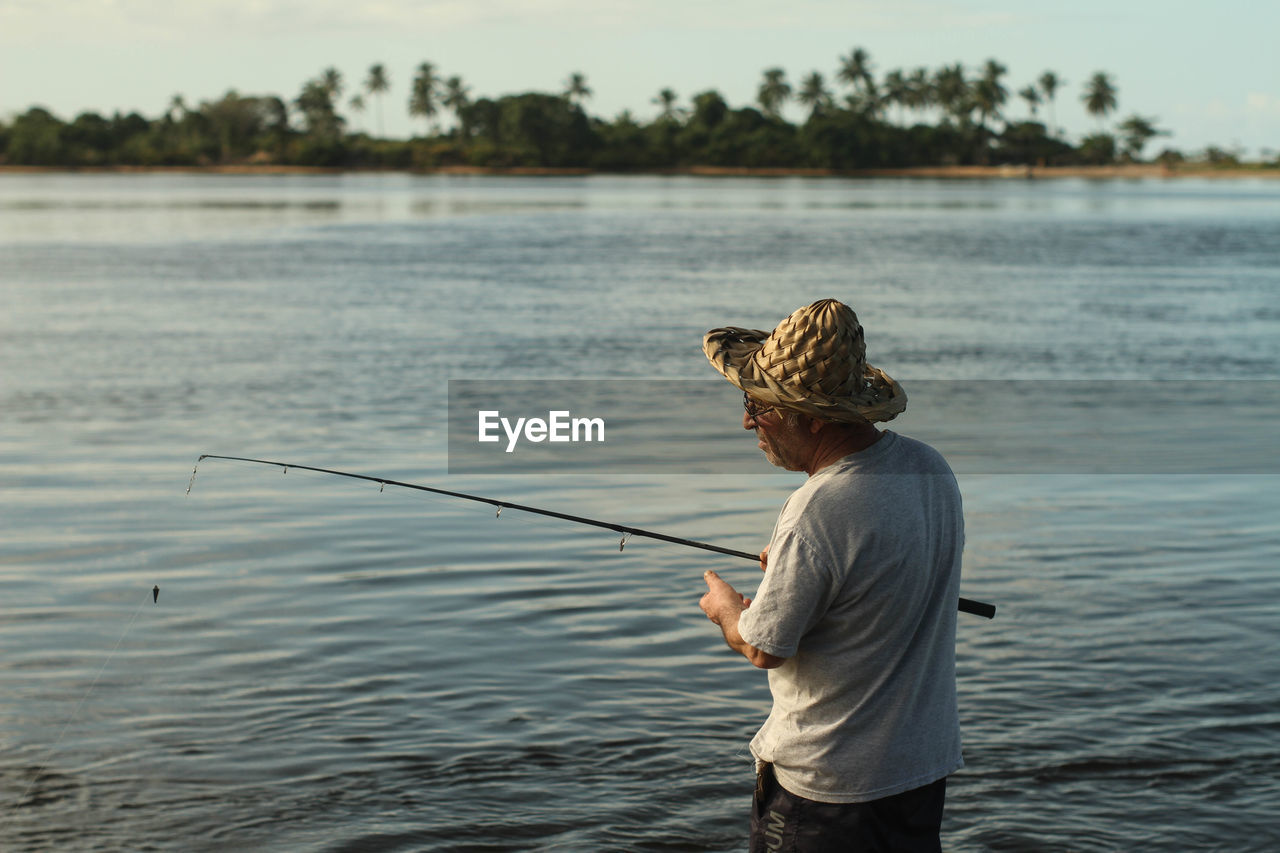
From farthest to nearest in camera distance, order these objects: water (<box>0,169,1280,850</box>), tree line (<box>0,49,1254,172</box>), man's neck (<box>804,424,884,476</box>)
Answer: tree line (<box>0,49,1254,172</box>) < water (<box>0,169,1280,850</box>) < man's neck (<box>804,424,884,476</box>)

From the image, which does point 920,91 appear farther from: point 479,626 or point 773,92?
point 479,626

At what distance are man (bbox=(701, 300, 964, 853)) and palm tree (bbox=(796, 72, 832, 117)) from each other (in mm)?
158587

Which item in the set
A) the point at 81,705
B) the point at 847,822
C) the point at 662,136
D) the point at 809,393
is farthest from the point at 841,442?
the point at 662,136

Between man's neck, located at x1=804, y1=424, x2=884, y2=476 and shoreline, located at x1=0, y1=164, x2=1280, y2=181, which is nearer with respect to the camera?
man's neck, located at x1=804, y1=424, x2=884, y2=476

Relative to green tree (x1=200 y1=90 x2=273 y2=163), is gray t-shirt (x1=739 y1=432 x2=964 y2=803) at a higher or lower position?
lower

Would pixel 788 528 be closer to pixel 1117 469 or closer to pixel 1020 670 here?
pixel 1020 670

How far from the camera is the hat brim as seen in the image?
277cm

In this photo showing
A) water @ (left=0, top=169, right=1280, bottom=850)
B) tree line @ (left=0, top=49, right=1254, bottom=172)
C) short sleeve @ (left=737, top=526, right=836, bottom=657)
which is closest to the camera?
short sleeve @ (left=737, top=526, right=836, bottom=657)

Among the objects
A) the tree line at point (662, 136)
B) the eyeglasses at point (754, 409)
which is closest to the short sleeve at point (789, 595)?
the eyeglasses at point (754, 409)

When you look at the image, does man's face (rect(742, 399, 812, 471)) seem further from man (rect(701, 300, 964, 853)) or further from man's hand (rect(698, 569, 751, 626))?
man's hand (rect(698, 569, 751, 626))

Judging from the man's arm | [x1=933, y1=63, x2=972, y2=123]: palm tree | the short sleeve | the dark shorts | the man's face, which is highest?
[x1=933, y1=63, x2=972, y2=123]: palm tree

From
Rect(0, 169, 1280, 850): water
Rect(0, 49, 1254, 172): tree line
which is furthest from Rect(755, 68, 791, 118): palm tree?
Rect(0, 169, 1280, 850): water

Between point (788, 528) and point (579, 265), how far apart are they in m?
31.5

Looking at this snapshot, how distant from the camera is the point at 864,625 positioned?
281 centimetres
